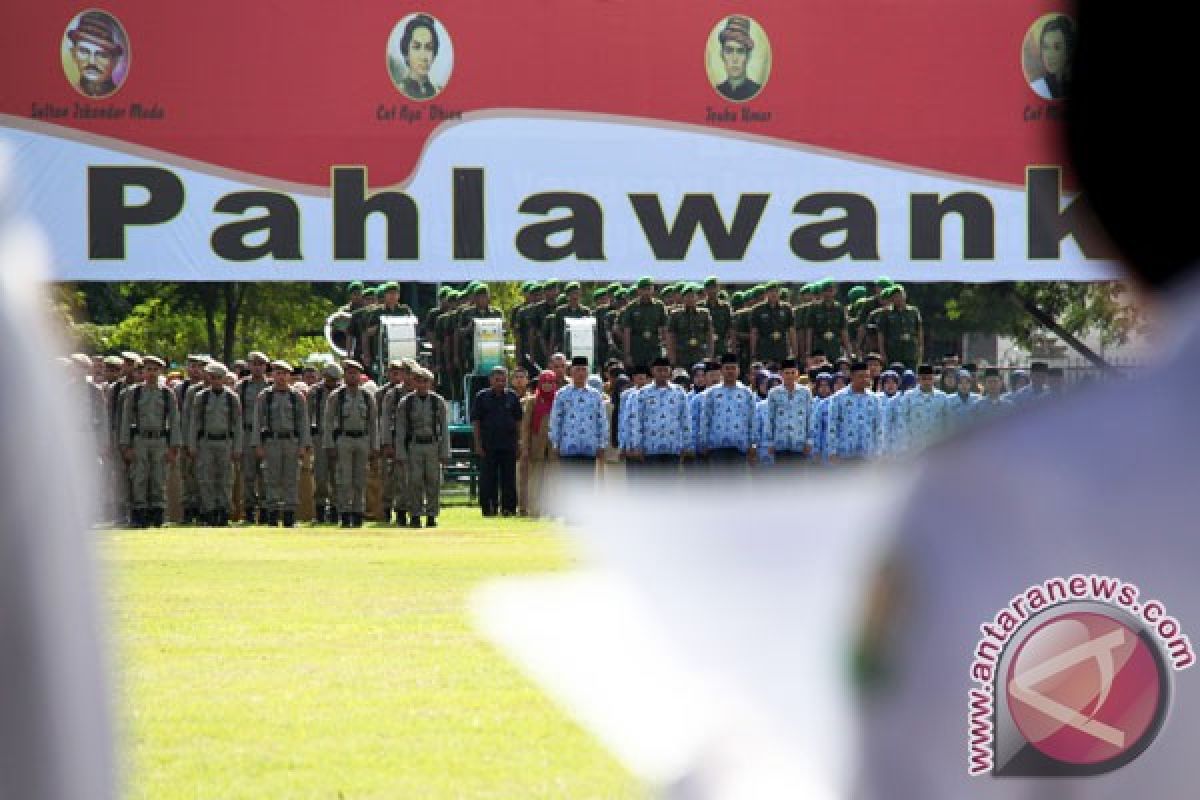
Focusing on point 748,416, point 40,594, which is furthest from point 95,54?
point 40,594

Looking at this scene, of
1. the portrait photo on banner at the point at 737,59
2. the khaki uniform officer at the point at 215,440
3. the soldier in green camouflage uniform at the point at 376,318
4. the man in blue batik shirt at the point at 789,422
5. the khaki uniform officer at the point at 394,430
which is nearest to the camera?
the khaki uniform officer at the point at 394,430

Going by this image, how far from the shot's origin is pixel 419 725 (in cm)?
866

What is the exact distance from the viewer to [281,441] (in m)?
23.1

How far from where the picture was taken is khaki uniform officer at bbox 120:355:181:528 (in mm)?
22969

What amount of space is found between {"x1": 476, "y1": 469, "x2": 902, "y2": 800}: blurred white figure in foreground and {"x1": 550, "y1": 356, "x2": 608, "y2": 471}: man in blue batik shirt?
2133 cm

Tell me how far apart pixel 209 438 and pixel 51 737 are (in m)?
22.5

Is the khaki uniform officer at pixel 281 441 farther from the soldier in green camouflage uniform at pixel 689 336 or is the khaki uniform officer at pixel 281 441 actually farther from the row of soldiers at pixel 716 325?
the soldier in green camouflage uniform at pixel 689 336

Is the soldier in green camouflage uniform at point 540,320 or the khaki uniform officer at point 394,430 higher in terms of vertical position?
the soldier in green camouflage uniform at point 540,320

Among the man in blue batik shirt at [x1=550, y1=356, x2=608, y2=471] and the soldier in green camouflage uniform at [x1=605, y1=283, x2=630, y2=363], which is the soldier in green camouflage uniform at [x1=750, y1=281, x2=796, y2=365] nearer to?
the soldier in green camouflage uniform at [x1=605, y1=283, x2=630, y2=363]

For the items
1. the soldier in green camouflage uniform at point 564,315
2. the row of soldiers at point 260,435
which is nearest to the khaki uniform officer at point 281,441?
the row of soldiers at point 260,435

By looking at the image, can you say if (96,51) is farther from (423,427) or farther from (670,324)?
(423,427)

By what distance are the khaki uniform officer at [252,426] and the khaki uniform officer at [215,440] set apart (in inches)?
5.7

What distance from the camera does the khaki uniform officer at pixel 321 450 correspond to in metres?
23.3

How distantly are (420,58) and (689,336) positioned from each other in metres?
4.34
